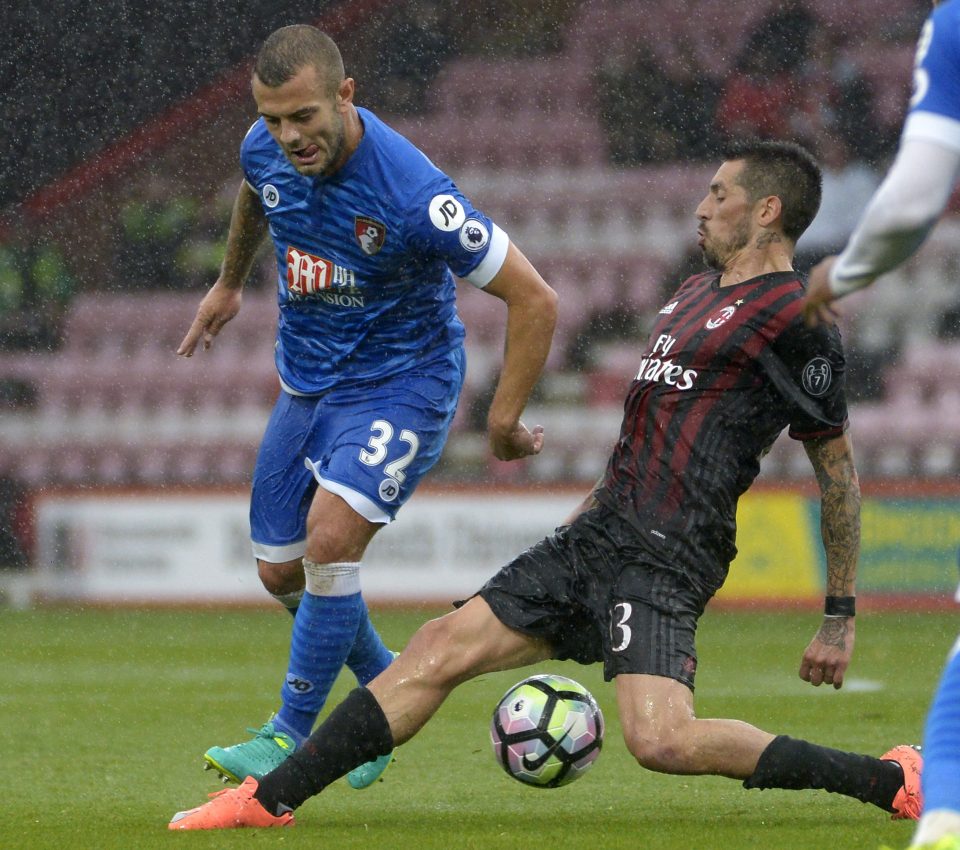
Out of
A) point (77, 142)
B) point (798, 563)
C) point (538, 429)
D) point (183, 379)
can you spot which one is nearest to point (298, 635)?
point (538, 429)

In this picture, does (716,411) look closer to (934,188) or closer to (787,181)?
(787,181)

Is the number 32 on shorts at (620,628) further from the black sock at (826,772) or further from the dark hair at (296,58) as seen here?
the dark hair at (296,58)

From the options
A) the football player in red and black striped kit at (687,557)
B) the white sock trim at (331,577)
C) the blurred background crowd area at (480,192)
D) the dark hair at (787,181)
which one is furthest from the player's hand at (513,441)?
the blurred background crowd area at (480,192)

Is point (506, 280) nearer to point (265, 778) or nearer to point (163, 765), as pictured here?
point (265, 778)

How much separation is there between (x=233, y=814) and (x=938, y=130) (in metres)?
2.46

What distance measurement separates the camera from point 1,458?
1351cm

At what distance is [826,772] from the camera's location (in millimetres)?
4188

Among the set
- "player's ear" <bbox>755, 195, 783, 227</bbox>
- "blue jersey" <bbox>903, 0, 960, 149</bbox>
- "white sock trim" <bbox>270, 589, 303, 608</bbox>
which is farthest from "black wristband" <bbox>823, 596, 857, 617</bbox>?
"blue jersey" <bbox>903, 0, 960, 149</bbox>

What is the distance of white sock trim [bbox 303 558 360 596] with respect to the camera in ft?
14.8

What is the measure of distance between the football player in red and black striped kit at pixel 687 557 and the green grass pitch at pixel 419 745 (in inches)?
7.0

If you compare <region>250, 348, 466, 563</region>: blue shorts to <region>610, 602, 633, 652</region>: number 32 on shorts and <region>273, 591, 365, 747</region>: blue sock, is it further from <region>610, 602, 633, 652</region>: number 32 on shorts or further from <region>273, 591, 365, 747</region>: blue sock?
<region>610, 602, 633, 652</region>: number 32 on shorts

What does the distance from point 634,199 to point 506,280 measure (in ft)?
35.2

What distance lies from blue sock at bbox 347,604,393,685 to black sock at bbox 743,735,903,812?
1287 millimetres

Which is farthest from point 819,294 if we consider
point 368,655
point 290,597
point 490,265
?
point 290,597
